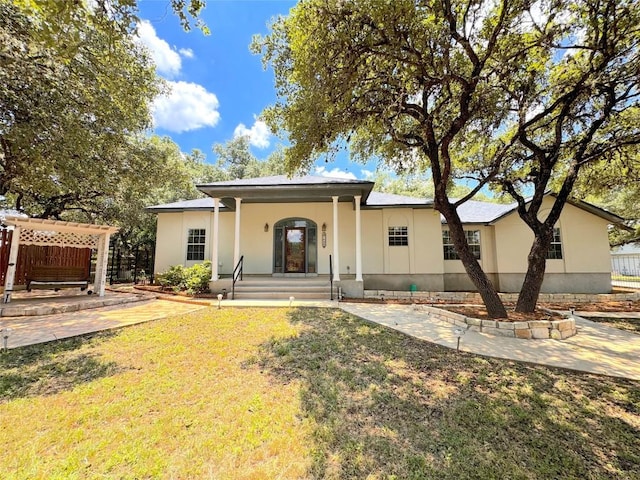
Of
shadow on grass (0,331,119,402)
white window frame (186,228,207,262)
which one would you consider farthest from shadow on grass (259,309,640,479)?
white window frame (186,228,207,262)

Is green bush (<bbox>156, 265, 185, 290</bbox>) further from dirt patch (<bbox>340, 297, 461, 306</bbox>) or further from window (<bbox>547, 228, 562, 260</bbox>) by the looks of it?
window (<bbox>547, 228, 562, 260</bbox>)

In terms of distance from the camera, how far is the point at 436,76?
6234mm

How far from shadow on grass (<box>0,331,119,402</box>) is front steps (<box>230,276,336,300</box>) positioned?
5.35m

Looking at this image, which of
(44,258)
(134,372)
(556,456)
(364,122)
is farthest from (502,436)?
(44,258)

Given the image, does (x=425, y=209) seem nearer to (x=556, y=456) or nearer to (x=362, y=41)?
(x=362, y=41)

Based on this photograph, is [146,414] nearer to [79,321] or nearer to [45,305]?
[79,321]

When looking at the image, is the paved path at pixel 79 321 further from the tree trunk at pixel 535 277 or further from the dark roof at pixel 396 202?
the tree trunk at pixel 535 277

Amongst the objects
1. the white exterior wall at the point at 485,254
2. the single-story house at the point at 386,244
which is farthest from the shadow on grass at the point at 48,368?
the white exterior wall at the point at 485,254

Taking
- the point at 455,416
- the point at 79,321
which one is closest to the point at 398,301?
the point at 455,416

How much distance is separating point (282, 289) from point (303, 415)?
7.32m

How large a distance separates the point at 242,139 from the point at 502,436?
3511 cm

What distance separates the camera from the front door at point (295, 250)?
491 inches

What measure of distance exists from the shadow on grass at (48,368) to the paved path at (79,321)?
0.53m

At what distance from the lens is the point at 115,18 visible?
14.0ft
